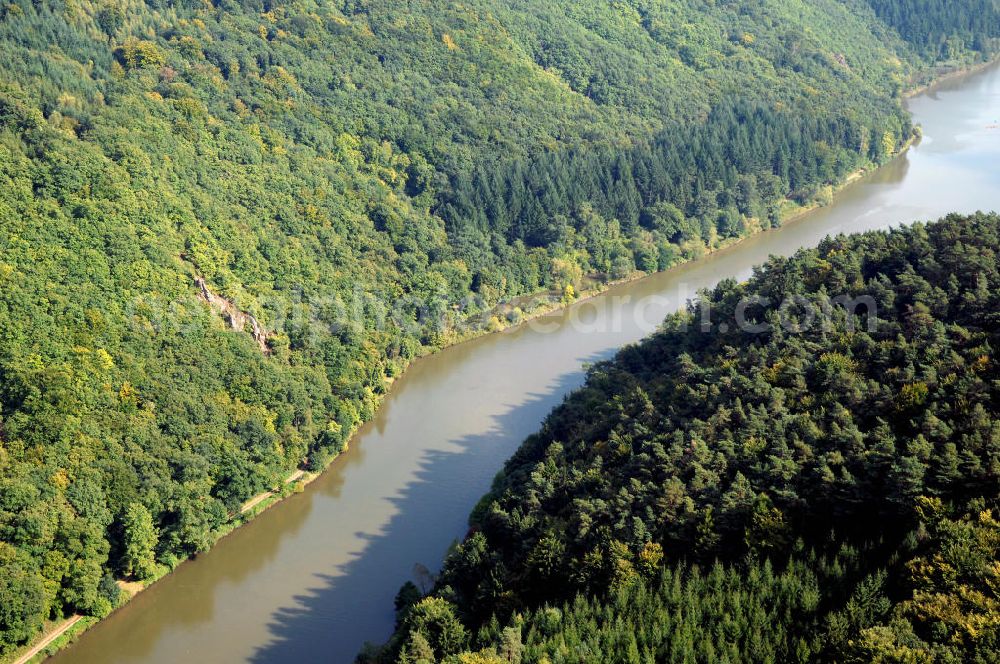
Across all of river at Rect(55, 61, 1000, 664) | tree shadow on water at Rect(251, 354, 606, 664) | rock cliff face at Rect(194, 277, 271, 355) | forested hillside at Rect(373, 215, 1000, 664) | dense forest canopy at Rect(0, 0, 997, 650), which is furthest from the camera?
rock cliff face at Rect(194, 277, 271, 355)

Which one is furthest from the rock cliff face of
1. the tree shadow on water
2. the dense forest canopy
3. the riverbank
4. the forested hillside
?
the riverbank

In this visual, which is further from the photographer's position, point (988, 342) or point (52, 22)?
point (52, 22)

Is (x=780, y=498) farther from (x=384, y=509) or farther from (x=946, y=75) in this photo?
(x=946, y=75)

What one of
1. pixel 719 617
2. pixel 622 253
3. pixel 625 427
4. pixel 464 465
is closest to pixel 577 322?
pixel 622 253

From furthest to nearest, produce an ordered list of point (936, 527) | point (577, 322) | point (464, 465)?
point (577, 322) → point (464, 465) → point (936, 527)

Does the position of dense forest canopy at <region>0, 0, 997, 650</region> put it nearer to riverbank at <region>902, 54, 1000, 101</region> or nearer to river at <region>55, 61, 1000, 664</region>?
river at <region>55, 61, 1000, 664</region>

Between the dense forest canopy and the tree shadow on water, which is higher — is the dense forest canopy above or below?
above

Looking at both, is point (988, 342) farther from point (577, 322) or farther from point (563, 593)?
point (577, 322)
